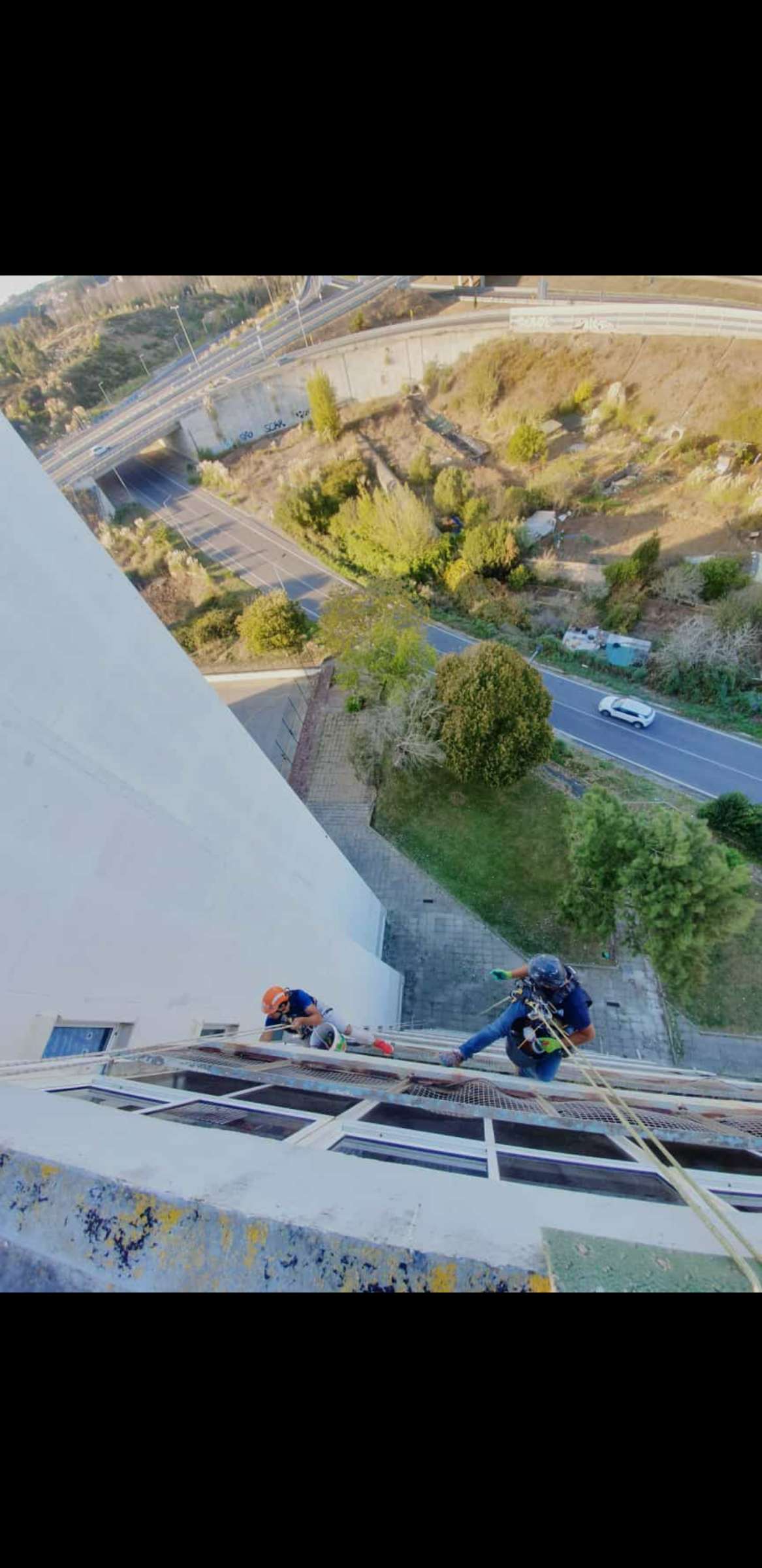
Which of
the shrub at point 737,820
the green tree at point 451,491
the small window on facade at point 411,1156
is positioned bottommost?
the small window on facade at point 411,1156

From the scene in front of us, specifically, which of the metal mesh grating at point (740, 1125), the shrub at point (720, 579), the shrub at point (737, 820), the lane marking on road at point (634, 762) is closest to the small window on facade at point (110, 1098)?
the metal mesh grating at point (740, 1125)

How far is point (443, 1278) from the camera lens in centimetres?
137

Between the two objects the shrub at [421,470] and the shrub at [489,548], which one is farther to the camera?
the shrub at [421,470]

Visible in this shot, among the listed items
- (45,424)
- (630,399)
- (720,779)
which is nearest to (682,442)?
(630,399)

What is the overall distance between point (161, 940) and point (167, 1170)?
273 centimetres

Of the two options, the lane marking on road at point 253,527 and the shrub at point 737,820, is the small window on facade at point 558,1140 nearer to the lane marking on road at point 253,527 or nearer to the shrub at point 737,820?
the shrub at point 737,820

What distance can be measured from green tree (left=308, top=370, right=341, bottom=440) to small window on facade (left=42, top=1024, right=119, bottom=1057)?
3967cm

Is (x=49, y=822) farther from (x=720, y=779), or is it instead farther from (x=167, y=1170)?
(x=720, y=779)

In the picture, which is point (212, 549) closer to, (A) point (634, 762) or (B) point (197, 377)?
(B) point (197, 377)

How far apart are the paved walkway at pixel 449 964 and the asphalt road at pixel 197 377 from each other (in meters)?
32.2

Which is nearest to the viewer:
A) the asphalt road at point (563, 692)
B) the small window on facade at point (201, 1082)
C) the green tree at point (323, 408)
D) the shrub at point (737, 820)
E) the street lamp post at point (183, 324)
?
the small window on facade at point (201, 1082)

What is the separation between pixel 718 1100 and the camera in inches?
197

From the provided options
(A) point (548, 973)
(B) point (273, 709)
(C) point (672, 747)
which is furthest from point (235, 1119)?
(C) point (672, 747)

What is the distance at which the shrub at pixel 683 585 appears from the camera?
22609mm
